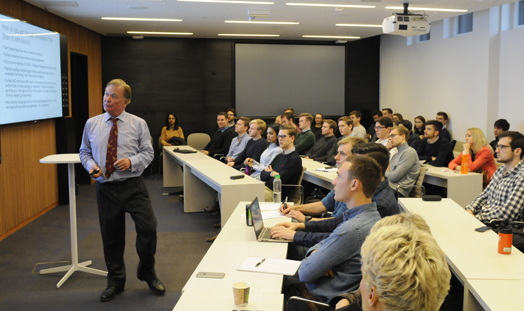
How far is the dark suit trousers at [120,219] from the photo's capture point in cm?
357

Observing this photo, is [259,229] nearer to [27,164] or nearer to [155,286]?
[155,286]

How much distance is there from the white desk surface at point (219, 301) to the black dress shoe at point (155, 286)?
176 centimetres

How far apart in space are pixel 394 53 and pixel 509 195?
321 inches

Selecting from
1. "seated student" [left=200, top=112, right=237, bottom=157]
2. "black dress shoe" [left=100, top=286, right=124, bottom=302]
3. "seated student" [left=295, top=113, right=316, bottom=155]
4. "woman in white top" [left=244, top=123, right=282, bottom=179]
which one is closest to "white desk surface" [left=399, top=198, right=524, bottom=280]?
"woman in white top" [left=244, top=123, right=282, bottom=179]

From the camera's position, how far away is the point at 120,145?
3590 mm

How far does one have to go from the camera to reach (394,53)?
11.4 meters

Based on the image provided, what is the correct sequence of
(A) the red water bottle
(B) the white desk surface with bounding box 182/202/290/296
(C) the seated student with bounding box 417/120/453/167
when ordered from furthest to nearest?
(C) the seated student with bounding box 417/120/453/167, (A) the red water bottle, (B) the white desk surface with bounding box 182/202/290/296

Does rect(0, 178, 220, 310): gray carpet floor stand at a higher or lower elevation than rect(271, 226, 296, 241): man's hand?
lower

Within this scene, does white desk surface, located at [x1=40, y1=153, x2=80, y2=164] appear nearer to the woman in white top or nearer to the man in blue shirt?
the man in blue shirt

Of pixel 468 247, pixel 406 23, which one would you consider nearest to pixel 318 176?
pixel 406 23

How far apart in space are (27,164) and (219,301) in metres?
5.12

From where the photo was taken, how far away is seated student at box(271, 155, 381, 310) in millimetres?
2291

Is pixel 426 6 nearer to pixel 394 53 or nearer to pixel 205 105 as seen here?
pixel 394 53

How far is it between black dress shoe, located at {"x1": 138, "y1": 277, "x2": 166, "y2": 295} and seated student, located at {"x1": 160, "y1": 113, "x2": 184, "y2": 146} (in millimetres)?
6472
